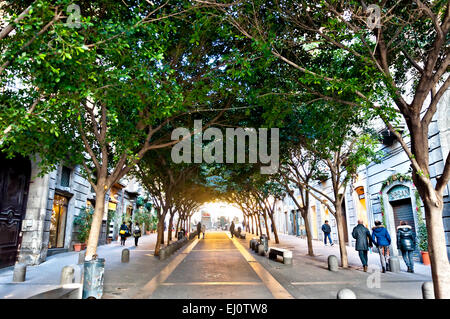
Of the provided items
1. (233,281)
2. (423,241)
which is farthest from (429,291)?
(423,241)

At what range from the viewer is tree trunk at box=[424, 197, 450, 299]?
504cm

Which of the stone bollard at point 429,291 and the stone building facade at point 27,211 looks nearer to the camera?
the stone bollard at point 429,291

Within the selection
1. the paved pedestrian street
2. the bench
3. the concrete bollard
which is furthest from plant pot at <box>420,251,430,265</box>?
the concrete bollard

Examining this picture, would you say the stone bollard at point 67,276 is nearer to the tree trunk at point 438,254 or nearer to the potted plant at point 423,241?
the tree trunk at point 438,254

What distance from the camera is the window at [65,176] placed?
15.9m

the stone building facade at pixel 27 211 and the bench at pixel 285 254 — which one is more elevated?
the stone building facade at pixel 27 211

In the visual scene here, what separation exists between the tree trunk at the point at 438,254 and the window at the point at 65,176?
16284 millimetres

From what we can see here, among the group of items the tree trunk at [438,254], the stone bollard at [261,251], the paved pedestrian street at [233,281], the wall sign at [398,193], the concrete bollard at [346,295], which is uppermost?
the wall sign at [398,193]

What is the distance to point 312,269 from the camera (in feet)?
35.2

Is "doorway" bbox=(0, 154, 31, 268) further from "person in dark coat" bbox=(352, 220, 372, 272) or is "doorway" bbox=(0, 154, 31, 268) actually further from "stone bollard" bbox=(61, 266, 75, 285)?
"person in dark coat" bbox=(352, 220, 372, 272)

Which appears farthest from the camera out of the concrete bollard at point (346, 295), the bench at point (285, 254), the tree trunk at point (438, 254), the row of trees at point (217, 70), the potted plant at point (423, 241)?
the bench at point (285, 254)

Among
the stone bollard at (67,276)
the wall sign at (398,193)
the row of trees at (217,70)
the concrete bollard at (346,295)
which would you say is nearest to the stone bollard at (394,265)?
the row of trees at (217,70)

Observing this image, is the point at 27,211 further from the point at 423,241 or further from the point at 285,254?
the point at 423,241
